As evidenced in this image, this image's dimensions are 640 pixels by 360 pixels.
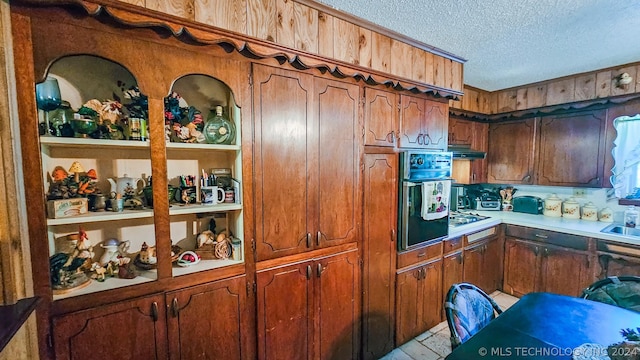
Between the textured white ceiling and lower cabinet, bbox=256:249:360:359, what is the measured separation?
157 cm

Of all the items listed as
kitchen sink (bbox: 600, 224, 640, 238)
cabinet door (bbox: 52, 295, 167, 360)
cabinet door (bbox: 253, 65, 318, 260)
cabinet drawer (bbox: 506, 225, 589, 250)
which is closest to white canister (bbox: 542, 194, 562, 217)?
kitchen sink (bbox: 600, 224, 640, 238)

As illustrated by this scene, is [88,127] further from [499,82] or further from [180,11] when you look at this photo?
[499,82]

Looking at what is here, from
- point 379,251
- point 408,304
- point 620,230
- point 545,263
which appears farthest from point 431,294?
point 620,230

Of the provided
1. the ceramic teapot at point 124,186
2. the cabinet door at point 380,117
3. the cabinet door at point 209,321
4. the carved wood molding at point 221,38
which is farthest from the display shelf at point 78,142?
the cabinet door at point 380,117

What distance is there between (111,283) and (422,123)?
88.0 inches

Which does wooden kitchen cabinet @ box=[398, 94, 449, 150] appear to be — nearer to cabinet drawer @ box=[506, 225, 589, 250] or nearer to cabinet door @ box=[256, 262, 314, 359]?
cabinet door @ box=[256, 262, 314, 359]

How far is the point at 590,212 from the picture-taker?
293cm

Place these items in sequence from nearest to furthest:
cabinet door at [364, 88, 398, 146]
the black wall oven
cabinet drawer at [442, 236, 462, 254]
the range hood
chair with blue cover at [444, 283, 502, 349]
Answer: chair with blue cover at [444, 283, 502, 349]
cabinet door at [364, 88, 398, 146]
the black wall oven
cabinet drawer at [442, 236, 462, 254]
the range hood

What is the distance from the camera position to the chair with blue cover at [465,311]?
3.97 feet

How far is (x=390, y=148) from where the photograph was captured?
199 centimetres

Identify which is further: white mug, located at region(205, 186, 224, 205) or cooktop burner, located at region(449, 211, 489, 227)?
cooktop burner, located at region(449, 211, 489, 227)

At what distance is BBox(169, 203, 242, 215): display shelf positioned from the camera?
4.32 feet

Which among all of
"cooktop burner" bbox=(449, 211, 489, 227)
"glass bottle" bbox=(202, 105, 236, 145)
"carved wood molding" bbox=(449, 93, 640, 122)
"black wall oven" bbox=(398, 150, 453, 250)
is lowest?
"cooktop burner" bbox=(449, 211, 489, 227)

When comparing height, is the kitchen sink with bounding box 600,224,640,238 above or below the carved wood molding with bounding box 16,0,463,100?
below
